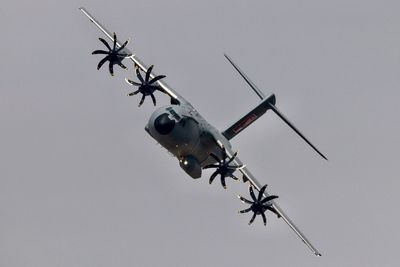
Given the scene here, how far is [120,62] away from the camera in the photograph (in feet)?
313

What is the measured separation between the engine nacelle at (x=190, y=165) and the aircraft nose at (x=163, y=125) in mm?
4283

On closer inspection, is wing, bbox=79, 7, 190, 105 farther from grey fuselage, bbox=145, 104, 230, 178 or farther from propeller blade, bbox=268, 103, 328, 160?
propeller blade, bbox=268, 103, 328, 160

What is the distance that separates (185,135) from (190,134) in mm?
812

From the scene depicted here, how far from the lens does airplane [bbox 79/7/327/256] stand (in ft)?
290

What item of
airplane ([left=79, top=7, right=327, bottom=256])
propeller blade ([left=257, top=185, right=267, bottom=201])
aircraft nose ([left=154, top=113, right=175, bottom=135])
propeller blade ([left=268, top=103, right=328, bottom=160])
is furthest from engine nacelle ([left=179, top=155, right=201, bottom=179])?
propeller blade ([left=268, top=103, right=328, bottom=160])

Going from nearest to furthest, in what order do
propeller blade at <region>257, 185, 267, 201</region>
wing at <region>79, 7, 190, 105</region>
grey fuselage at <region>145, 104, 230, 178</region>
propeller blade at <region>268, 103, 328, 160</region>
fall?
grey fuselage at <region>145, 104, 230, 178</region>
propeller blade at <region>268, 103, 328, 160</region>
wing at <region>79, 7, 190, 105</region>
propeller blade at <region>257, 185, 267, 201</region>

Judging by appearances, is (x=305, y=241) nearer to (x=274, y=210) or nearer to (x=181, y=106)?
(x=274, y=210)

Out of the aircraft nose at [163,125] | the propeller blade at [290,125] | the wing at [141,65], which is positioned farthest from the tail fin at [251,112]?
the aircraft nose at [163,125]

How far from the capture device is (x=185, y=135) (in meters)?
89.2

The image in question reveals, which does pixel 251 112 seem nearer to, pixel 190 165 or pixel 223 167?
pixel 223 167

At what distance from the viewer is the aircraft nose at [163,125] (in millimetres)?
87312

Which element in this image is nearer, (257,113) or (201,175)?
(201,175)

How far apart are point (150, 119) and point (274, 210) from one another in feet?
54.1

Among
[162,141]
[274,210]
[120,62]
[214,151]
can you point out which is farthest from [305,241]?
[120,62]
